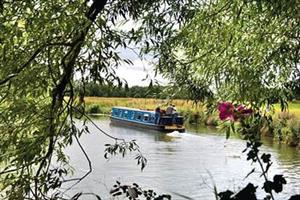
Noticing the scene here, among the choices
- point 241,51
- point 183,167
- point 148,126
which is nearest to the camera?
point 241,51

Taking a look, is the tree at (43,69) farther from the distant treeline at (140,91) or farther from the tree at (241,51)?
the tree at (241,51)

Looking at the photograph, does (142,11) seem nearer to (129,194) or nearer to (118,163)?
(129,194)

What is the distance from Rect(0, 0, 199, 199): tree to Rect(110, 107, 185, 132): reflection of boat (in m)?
17.8

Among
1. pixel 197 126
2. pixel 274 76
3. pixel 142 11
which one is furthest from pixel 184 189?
pixel 197 126

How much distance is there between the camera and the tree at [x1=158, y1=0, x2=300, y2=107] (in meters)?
Result: 3.42

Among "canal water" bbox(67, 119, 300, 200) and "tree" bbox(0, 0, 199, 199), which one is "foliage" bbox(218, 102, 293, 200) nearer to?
"tree" bbox(0, 0, 199, 199)

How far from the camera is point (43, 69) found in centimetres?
234

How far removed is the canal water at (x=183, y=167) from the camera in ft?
29.2

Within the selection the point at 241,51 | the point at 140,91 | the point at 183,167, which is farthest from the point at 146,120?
the point at 140,91

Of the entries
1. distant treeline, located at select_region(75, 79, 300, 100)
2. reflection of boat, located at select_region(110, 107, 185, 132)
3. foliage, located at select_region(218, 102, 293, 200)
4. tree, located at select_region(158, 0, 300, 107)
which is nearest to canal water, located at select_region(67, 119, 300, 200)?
distant treeline, located at select_region(75, 79, 300, 100)

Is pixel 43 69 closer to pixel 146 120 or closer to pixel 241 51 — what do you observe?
pixel 241 51

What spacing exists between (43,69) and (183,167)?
9252 mm

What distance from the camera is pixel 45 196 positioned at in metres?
2.37

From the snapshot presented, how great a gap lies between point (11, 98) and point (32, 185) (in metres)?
0.37
